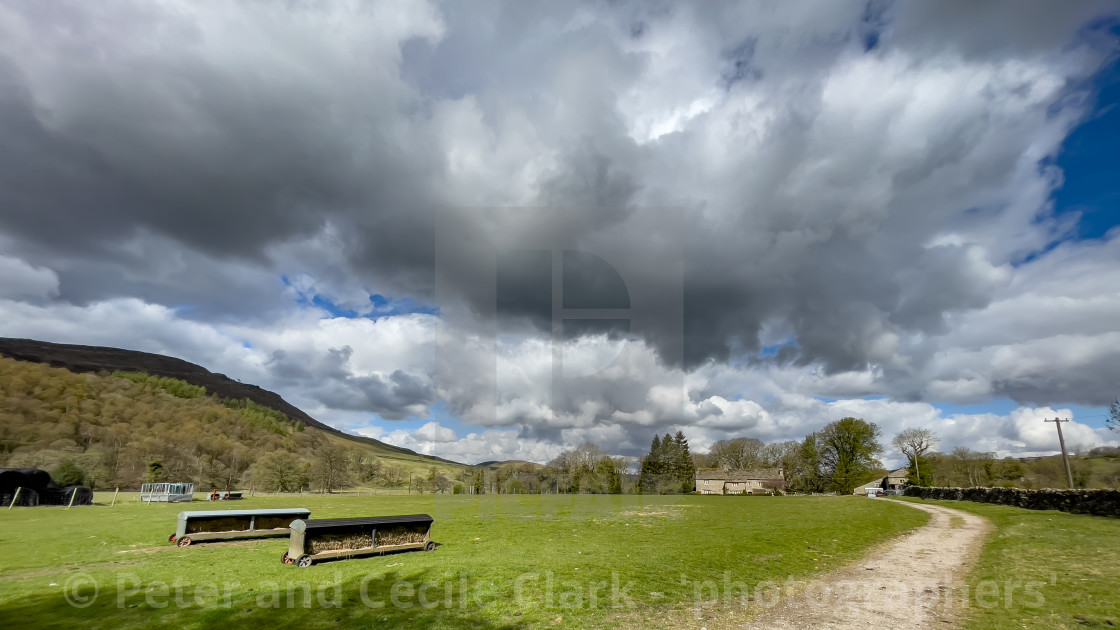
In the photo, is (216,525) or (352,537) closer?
(352,537)

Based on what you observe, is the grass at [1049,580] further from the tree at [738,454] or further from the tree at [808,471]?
the tree at [738,454]

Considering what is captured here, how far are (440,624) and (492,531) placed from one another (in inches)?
529

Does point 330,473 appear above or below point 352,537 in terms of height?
below

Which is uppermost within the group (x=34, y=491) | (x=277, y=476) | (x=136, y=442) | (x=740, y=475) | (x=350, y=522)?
(x=136, y=442)

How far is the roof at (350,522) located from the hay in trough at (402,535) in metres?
0.21

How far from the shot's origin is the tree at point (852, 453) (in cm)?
8450

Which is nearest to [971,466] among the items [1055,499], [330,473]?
[1055,499]

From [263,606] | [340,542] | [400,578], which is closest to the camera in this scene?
[263,606]

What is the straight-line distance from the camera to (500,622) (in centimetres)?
791

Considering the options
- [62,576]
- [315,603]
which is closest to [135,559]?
[62,576]

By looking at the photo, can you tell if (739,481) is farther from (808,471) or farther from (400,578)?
(400,578)

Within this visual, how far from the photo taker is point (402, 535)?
15016mm

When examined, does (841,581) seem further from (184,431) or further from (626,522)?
(184,431)

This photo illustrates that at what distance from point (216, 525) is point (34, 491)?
33543 millimetres
